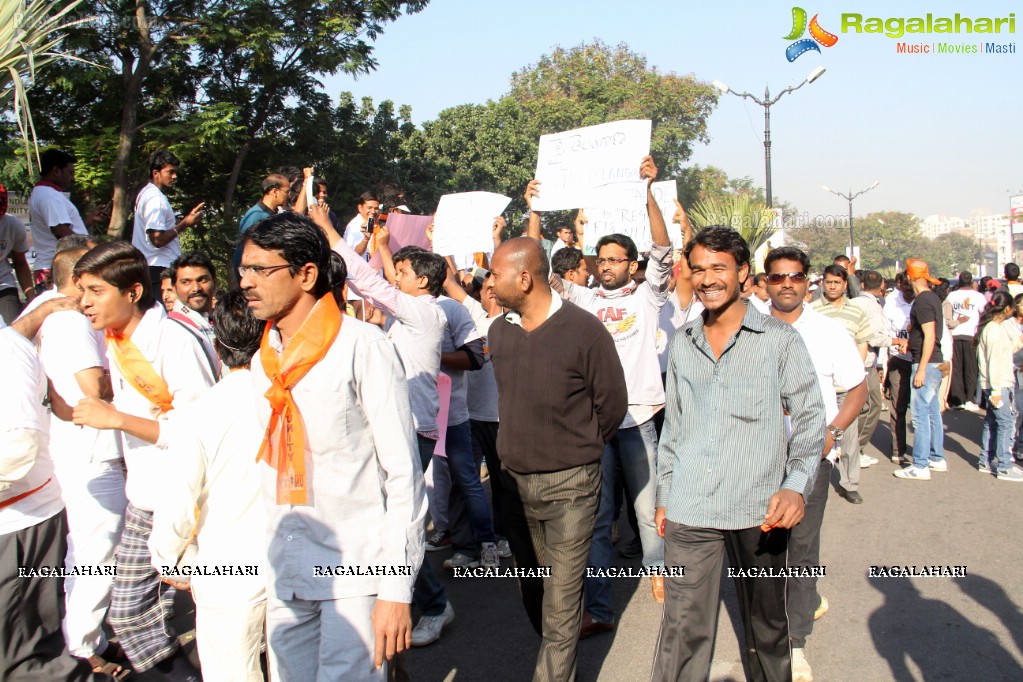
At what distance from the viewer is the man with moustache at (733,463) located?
3.46m

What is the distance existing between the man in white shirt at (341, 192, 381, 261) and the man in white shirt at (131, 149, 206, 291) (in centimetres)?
161

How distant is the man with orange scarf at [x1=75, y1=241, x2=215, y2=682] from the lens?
3682 mm

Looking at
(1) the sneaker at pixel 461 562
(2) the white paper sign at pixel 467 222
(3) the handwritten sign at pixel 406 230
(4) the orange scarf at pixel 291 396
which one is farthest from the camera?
(3) the handwritten sign at pixel 406 230

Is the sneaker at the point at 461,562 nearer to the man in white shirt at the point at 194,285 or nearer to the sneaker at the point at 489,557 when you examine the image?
the sneaker at the point at 489,557

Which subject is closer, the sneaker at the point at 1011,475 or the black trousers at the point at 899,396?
the sneaker at the point at 1011,475

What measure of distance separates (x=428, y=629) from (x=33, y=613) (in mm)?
2080

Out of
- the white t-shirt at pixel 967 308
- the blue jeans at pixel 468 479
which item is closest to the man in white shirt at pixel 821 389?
the blue jeans at pixel 468 479

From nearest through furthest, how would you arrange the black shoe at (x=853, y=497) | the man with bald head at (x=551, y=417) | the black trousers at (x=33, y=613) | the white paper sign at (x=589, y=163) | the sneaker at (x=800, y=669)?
1. the black trousers at (x=33, y=613)
2. the man with bald head at (x=551, y=417)
3. the sneaker at (x=800, y=669)
4. the white paper sign at (x=589, y=163)
5. the black shoe at (x=853, y=497)

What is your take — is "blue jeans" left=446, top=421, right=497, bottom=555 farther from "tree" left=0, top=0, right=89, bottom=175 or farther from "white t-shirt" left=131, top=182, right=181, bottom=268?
Answer: "tree" left=0, top=0, right=89, bottom=175

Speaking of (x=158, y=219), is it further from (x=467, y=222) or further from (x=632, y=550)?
(x=632, y=550)

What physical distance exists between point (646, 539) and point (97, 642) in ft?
10.4

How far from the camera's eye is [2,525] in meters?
3.46

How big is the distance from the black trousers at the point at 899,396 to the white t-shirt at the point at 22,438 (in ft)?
28.2

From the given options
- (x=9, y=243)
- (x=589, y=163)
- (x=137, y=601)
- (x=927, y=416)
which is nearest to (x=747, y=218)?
(x=927, y=416)
